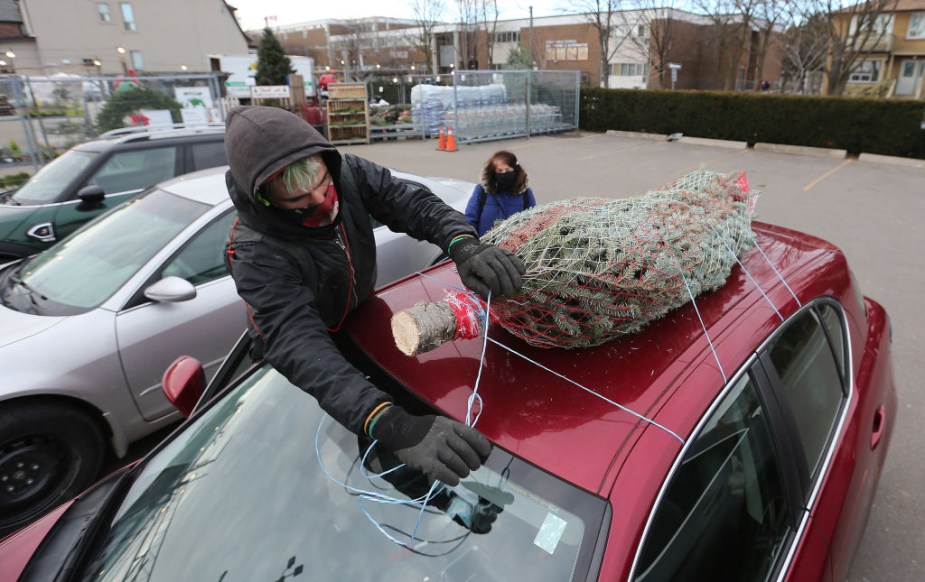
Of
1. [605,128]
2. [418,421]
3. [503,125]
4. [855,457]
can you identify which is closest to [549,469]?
[418,421]

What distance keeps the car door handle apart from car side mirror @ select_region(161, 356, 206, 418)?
271 centimetres

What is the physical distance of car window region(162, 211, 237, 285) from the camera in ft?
11.0

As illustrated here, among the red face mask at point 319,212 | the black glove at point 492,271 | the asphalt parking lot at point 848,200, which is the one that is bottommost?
the asphalt parking lot at point 848,200

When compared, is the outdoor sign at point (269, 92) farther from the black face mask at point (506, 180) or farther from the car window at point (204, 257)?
the car window at point (204, 257)

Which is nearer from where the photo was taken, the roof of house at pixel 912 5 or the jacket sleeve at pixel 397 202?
the jacket sleeve at pixel 397 202

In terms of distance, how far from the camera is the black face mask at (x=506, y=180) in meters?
4.08

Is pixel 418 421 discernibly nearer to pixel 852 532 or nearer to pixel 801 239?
pixel 852 532

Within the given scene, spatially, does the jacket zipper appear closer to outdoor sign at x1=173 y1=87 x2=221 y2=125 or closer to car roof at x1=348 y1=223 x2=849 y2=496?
car roof at x1=348 y1=223 x2=849 y2=496

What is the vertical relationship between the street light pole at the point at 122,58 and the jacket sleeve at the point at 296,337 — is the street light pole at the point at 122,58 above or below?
above

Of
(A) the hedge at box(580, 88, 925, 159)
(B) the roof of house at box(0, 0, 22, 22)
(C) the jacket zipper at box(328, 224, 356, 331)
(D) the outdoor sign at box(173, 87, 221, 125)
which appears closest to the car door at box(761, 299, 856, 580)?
(C) the jacket zipper at box(328, 224, 356, 331)

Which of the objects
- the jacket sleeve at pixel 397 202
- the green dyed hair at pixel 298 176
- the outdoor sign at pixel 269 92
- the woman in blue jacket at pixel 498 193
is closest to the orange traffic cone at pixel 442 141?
the outdoor sign at pixel 269 92

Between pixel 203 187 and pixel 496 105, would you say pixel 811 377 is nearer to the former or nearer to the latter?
pixel 203 187

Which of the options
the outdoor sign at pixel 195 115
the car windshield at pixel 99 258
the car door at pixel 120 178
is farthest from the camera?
the outdoor sign at pixel 195 115

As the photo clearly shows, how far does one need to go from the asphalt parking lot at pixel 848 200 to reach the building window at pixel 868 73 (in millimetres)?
33925
